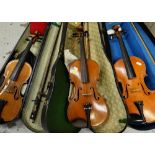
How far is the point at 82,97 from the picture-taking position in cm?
134

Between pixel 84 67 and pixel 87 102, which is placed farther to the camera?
pixel 84 67

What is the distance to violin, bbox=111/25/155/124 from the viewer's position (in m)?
1.30

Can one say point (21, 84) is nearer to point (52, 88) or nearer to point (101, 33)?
point (52, 88)

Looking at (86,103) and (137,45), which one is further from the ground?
(137,45)

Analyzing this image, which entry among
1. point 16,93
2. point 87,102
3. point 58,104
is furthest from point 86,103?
point 16,93

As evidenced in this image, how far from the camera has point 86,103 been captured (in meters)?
1.31

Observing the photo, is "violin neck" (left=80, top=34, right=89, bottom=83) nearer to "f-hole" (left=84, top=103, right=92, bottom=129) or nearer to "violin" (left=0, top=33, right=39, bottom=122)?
"f-hole" (left=84, top=103, right=92, bottom=129)

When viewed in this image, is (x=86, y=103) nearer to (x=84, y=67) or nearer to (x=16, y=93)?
(x=84, y=67)

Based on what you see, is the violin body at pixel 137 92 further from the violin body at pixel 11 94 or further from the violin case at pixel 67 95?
the violin body at pixel 11 94

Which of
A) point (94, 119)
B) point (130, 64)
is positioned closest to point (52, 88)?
point (94, 119)

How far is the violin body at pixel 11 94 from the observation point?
4.47 feet

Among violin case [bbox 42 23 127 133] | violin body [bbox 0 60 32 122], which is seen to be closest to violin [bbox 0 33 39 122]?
violin body [bbox 0 60 32 122]

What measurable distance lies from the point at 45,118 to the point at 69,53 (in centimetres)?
61

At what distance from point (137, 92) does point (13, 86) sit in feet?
2.55
